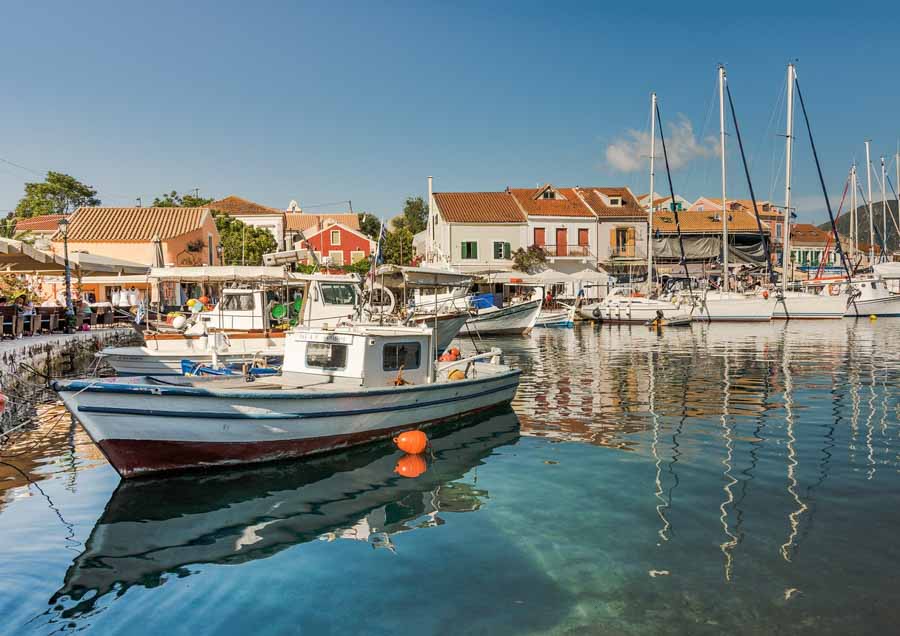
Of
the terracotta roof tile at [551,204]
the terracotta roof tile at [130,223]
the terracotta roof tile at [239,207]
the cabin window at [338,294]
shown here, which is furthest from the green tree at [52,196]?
the cabin window at [338,294]

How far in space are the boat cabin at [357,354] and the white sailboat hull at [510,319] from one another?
2258 centimetres

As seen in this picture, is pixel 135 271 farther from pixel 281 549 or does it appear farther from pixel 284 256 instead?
pixel 281 549

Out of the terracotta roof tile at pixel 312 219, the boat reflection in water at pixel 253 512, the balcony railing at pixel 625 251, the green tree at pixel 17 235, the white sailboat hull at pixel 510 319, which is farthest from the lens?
the terracotta roof tile at pixel 312 219

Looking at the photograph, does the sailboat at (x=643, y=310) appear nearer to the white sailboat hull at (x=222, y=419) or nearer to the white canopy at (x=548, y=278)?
the white canopy at (x=548, y=278)

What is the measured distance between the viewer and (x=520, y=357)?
25.7 metres

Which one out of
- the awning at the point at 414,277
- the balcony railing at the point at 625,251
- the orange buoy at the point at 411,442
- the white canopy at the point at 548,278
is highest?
the balcony railing at the point at 625,251

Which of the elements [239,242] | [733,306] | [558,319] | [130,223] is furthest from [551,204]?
[130,223]

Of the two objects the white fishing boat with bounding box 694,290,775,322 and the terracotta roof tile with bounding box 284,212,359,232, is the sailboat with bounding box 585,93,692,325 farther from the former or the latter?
the terracotta roof tile with bounding box 284,212,359,232

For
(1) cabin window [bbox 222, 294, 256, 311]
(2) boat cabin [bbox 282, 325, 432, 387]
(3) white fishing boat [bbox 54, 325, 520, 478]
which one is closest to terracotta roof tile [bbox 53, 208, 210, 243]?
(1) cabin window [bbox 222, 294, 256, 311]

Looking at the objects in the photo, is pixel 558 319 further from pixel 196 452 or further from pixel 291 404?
pixel 196 452

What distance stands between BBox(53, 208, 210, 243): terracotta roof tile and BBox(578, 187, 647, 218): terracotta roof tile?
2989cm

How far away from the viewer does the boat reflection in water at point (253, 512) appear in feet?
23.2

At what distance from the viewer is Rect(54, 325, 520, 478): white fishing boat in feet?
30.3

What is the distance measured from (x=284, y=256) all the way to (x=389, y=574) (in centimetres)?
1439
